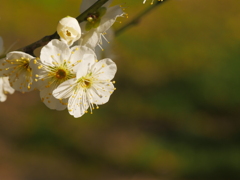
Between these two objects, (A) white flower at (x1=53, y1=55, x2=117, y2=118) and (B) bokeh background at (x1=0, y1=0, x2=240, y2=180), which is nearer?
(A) white flower at (x1=53, y1=55, x2=117, y2=118)

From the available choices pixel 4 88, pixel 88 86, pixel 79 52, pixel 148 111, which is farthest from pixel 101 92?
pixel 148 111

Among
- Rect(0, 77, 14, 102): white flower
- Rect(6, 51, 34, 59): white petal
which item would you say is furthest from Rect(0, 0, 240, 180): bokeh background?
Rect(6, 51, 34, 59): white petal

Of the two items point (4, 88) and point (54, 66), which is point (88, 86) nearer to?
point (54, 66)

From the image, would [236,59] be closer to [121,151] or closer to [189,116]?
[189,116]

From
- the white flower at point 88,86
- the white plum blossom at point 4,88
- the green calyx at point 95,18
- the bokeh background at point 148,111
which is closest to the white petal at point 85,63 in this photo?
the white flower at point 88,86

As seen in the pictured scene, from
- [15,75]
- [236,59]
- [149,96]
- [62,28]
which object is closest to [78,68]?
[62,28]

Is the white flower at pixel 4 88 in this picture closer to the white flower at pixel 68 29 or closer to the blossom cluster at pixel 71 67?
→ the blossom cluster at pixel 71 67

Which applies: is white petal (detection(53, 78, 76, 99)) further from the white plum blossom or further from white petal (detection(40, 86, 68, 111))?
the white plum blossom
